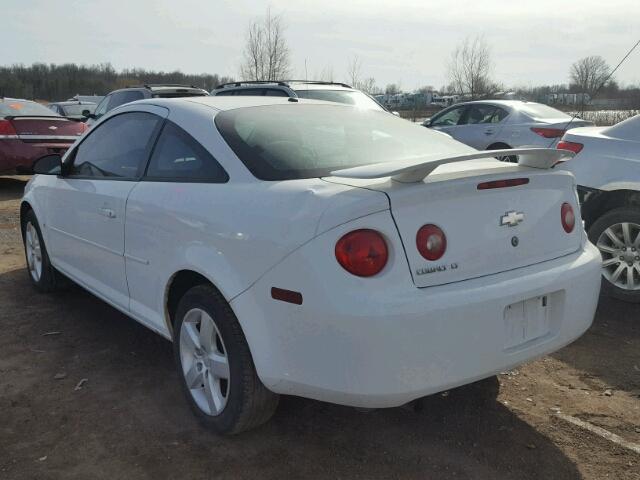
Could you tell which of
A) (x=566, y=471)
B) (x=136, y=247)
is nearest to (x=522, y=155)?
(x=566, y=471)

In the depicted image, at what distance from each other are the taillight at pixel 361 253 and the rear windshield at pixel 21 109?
962 centimetres

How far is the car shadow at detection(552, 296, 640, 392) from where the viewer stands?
344cm

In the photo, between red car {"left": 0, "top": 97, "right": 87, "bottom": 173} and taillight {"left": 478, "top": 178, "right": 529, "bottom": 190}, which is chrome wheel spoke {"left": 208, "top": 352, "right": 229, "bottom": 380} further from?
red car {"left": 0, "top": 97, "right": 87, "bottom": 173}

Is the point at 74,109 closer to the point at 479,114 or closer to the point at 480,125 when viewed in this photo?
the point at 479,114

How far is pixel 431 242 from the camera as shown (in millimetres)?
2352

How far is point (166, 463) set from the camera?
266 cm

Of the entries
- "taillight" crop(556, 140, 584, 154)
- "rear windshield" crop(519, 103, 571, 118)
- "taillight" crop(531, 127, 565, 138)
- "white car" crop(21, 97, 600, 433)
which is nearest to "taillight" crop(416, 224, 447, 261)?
"white car" crop(21, 97, 600, 433)

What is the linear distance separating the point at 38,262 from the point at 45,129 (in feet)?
19.4

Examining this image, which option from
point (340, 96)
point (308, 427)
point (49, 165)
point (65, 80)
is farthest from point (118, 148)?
point (65, 80)

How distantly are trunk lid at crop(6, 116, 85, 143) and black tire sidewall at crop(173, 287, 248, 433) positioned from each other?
8246mm

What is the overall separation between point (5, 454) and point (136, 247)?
1.14m

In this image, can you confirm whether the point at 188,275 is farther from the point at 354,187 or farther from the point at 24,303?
the point at 24,303

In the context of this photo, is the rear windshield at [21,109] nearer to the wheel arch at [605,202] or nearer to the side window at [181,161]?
the side window at [181,161]

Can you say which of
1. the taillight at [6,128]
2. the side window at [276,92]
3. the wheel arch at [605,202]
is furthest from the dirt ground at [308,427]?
the taillight at [6,128]
